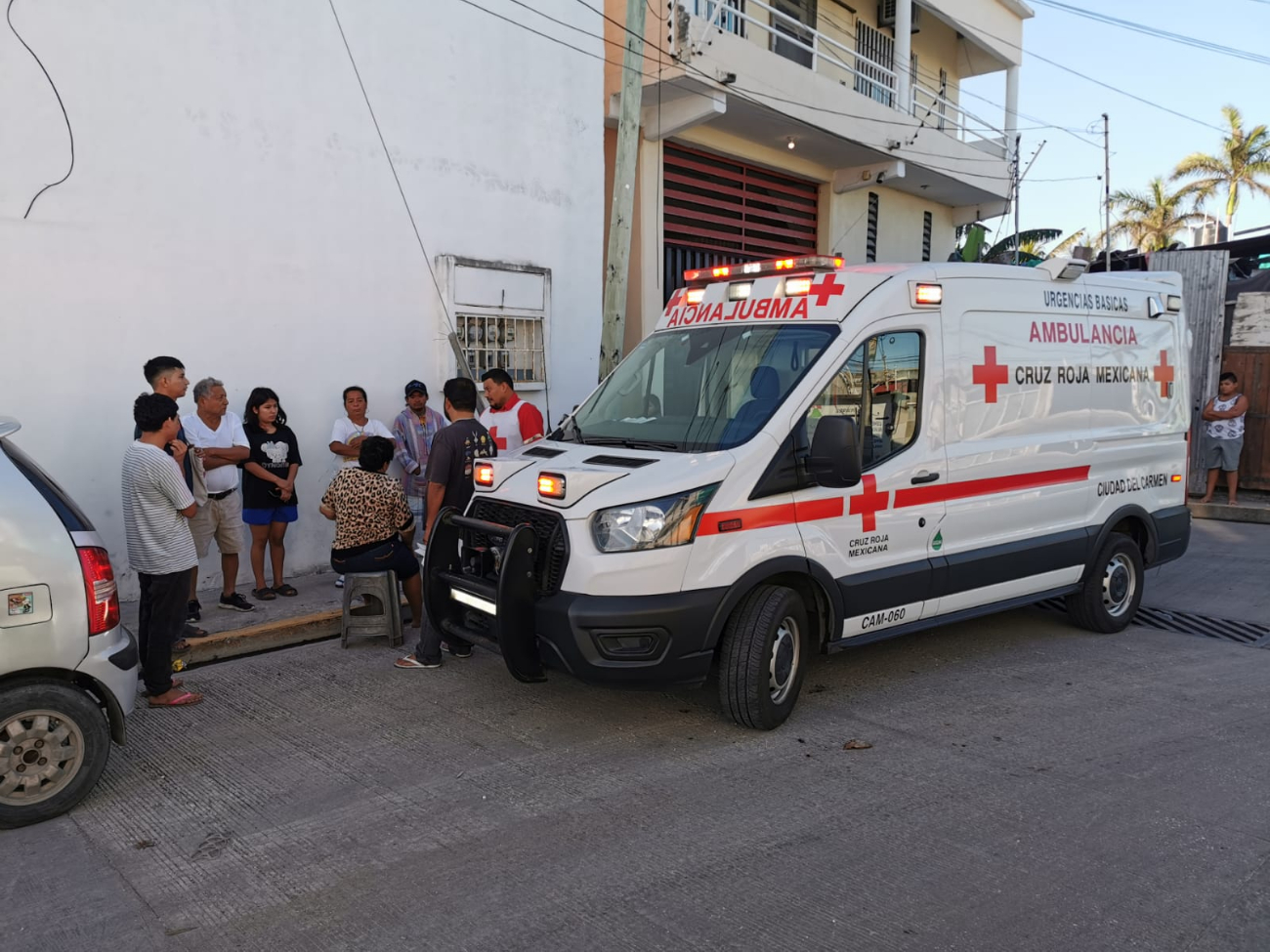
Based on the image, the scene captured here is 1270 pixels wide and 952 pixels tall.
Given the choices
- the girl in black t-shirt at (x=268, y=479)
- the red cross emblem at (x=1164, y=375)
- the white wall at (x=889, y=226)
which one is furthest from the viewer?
the white wall at (x=889, y=226)

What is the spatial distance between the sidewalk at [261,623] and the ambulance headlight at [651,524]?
10.2ft

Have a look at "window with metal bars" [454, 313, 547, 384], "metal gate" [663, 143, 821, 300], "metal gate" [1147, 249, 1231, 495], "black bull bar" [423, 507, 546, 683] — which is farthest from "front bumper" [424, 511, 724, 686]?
"metal gate" [1147, 249, 1231, 495]

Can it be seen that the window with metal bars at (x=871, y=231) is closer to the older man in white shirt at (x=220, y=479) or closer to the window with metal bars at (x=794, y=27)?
the window with metal bars at (x=794, y=27)

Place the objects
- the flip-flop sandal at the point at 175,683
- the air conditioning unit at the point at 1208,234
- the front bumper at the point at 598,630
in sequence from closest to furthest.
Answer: the front bumper at the point at 598,630 → the flip-flop sandal at the point at 175,683 → the air conditioning unit at the point at 1208,234

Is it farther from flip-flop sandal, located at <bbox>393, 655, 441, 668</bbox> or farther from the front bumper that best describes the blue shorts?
the front bumper

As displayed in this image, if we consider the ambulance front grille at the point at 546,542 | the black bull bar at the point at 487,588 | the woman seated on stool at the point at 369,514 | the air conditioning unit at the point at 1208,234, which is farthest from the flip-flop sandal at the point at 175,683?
the air conditioning unit at the point at 1208,234

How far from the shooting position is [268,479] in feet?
23.0

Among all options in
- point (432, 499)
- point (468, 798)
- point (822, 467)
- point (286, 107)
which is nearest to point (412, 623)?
point (432, 499)

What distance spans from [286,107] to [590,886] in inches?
262

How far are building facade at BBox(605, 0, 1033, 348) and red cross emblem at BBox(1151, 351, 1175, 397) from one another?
5.57 meters

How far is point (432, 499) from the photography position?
575 centimetres

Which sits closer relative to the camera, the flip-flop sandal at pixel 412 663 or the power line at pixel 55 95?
the flip-flop sandal at pixel 412 663

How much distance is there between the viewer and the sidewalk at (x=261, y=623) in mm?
6074

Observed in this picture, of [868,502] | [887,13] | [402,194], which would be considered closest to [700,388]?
[868,502]
